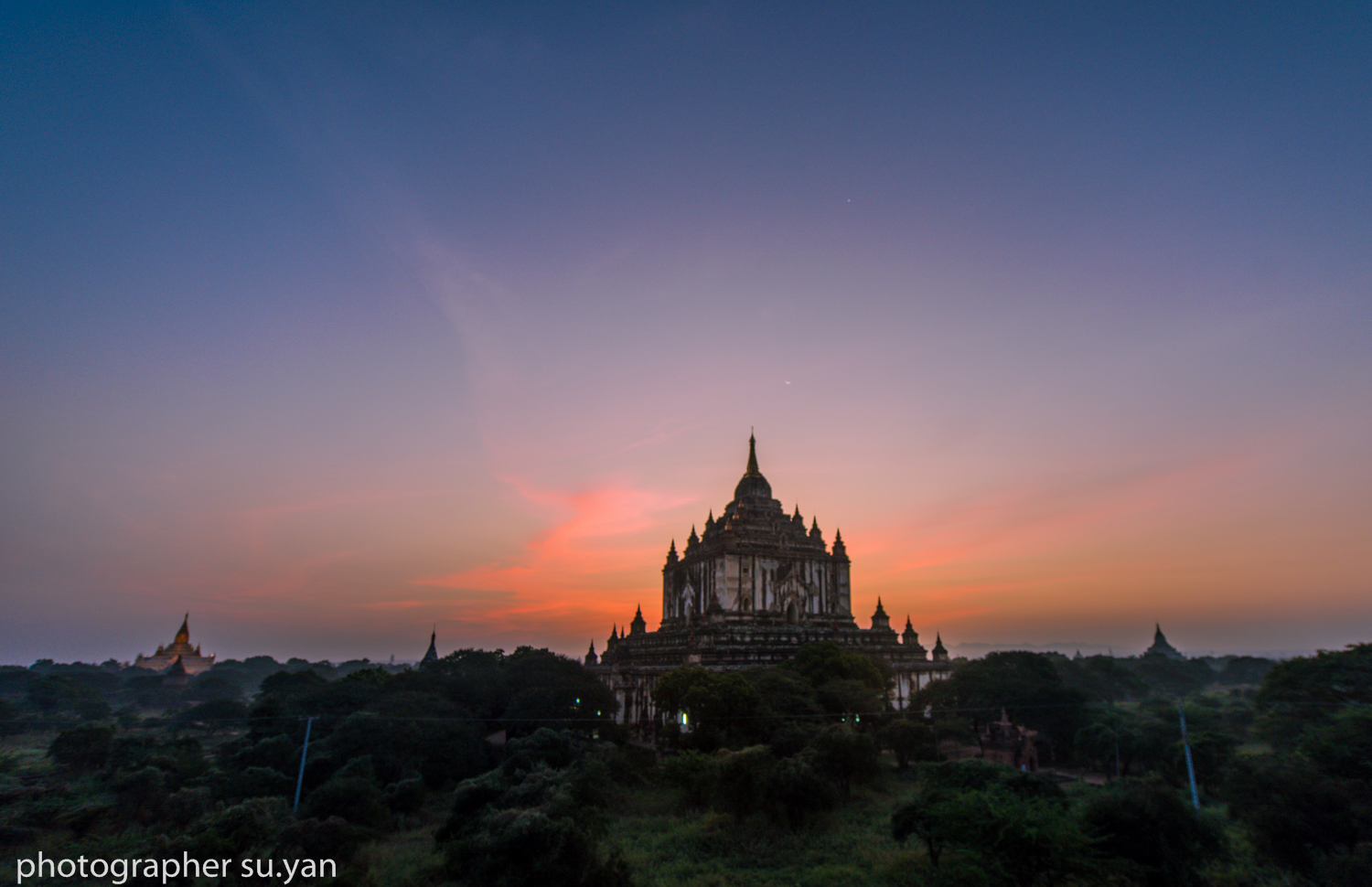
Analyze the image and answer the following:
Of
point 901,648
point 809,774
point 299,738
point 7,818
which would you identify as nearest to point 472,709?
point 299,738

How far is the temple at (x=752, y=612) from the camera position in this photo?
5381 centimetres

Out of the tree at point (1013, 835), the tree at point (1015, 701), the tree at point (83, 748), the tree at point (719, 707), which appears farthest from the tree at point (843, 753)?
the tree at point (83, 748)

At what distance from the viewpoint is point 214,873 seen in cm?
2298

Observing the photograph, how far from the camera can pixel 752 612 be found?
195 feet

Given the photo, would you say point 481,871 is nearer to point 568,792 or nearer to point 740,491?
point 568,792

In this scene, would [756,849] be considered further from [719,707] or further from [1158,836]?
[1158,836]

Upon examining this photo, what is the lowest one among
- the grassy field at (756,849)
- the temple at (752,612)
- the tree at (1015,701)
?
the grassy field at (756,849)

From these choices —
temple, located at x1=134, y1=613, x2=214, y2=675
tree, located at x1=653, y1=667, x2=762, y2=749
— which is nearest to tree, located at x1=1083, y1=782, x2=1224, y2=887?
tree, located at x1=653, y1=667, x2=762, y2=749

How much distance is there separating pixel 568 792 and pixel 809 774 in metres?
12.4

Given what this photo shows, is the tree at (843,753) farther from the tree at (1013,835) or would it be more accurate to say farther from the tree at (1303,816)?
the tree at (1303,816)

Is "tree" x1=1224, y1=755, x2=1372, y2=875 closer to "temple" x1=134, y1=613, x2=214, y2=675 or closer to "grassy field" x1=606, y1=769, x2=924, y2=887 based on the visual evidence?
"grassy field" x1=606, y1=769, x2=924, y2=887

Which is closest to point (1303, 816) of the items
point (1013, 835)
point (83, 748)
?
point (1013, 835)

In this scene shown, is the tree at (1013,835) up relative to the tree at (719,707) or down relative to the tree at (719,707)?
down

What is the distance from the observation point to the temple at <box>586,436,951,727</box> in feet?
177
